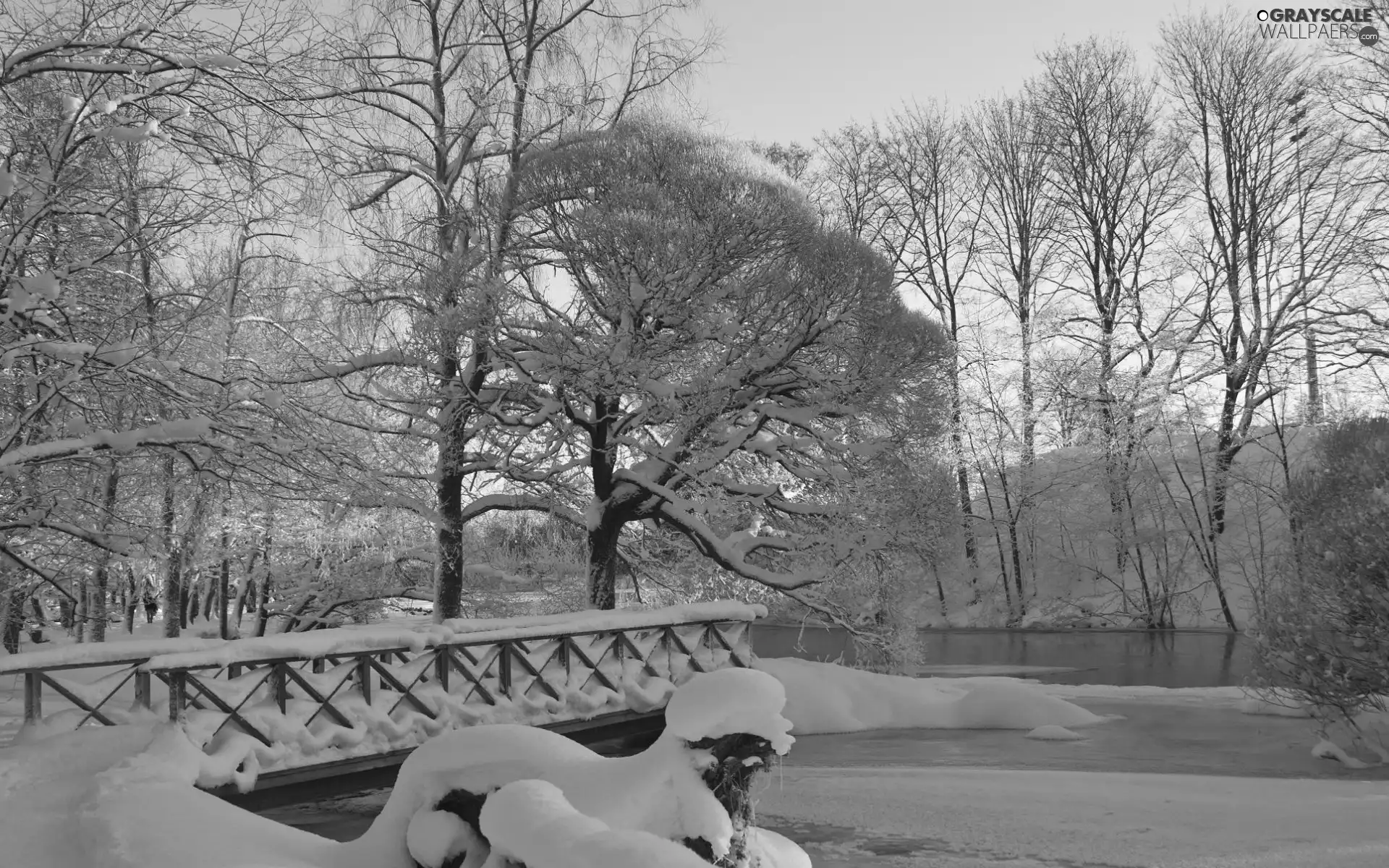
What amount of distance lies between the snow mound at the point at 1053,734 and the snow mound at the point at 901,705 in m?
0.44

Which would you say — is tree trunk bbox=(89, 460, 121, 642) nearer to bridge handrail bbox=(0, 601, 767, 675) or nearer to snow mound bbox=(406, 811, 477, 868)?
bridge handrail bbox=(0, 601, 767, 675)

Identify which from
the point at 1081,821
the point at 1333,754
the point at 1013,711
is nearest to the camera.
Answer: the point at 1081,821

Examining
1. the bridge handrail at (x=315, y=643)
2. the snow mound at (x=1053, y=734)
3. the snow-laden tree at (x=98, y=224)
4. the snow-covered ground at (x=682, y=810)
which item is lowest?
the snow mound at (x=1053, y=734)

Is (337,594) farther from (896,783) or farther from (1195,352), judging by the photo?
(1195,352)

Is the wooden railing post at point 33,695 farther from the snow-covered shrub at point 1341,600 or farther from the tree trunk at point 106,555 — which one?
the snow-covered shrub at point 1341,600

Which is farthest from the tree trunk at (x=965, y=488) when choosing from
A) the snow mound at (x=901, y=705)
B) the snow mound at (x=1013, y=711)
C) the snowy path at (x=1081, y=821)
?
the snowy path at (x=1081, y=821)

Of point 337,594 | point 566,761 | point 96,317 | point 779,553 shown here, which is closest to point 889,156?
point 779,553

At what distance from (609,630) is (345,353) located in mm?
6668

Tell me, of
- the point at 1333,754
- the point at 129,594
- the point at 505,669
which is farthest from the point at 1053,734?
the point at 129,594

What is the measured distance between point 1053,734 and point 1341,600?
12.7 feet

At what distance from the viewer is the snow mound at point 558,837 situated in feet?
11.4

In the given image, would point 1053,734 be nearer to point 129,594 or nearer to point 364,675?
point 364,675

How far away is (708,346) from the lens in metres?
15.5

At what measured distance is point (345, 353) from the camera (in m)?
15.3
